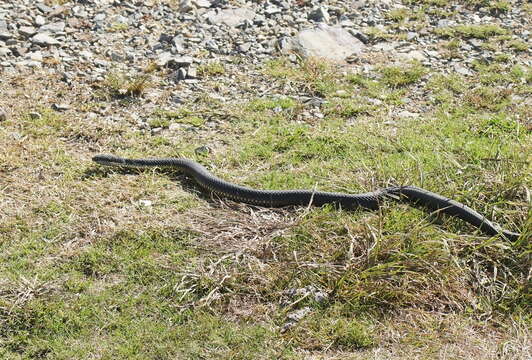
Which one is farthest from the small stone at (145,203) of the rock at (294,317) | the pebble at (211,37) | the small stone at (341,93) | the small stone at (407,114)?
the small stone at (407,114)

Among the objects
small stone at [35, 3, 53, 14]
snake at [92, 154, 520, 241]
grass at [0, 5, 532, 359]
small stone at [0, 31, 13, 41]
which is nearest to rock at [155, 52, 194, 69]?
grass at [0, 5, 532, 359]

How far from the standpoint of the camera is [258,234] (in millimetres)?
6656

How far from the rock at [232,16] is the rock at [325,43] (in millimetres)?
1214

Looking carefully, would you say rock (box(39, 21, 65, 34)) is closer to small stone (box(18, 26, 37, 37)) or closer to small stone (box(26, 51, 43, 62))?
small stone (box(18, 26, 37, 37))

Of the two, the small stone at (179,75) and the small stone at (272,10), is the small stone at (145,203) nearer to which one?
the small stone at (179,75)

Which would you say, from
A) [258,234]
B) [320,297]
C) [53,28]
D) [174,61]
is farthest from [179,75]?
[320,297]

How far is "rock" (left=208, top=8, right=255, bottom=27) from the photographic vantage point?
38.8ft

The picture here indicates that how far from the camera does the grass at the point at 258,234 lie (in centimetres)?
550

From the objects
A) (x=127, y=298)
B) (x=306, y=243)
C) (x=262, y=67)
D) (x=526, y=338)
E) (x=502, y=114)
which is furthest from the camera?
(x=262, y=67)

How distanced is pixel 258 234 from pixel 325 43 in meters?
5.50

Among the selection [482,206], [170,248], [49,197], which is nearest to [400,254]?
[482,206]

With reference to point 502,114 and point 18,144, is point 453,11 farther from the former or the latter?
point 18,144

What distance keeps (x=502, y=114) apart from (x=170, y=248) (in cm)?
539

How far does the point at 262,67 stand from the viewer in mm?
10547
